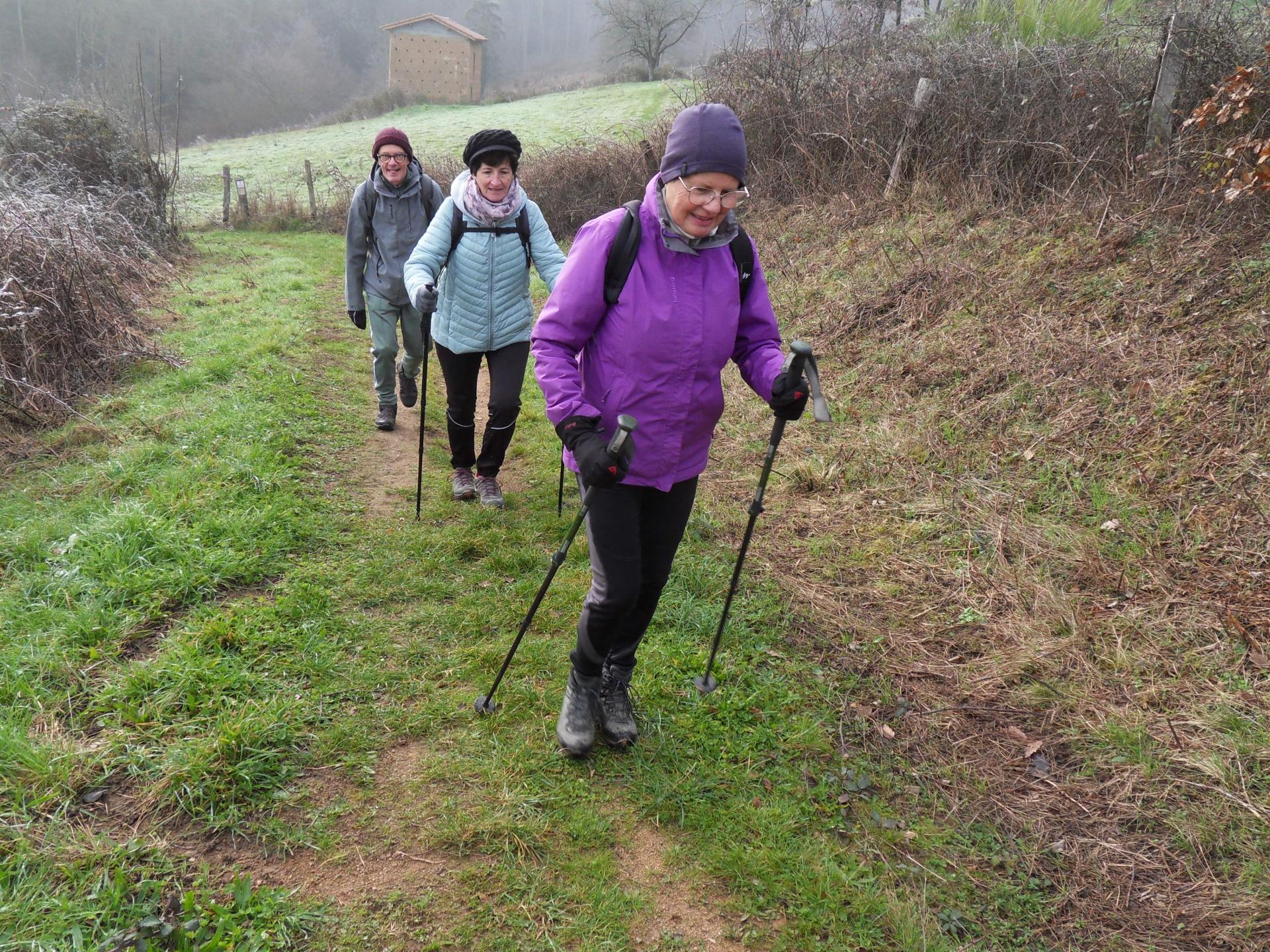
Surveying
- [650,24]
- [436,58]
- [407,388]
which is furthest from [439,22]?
[407,388]

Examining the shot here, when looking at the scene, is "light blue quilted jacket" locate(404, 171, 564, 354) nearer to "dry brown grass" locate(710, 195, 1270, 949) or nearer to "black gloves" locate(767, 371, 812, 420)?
"dry brown grass" locate(710, 195, 1270, 949)

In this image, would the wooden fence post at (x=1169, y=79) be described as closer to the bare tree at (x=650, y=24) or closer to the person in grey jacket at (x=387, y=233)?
the person in grey jacket at (x=387, y=233)

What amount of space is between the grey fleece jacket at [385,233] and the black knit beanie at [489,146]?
129cm

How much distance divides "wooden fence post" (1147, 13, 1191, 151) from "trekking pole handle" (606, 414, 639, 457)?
7129 mm

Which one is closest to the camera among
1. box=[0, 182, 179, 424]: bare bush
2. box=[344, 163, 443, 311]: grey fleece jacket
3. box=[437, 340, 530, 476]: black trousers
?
box=[437, 340, 530, 476]: black trousers

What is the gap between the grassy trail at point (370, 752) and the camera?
8.24 ft

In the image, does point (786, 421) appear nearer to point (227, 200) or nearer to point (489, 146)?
point (489, 146)

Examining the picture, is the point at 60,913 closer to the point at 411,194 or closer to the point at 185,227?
the point at 411,194

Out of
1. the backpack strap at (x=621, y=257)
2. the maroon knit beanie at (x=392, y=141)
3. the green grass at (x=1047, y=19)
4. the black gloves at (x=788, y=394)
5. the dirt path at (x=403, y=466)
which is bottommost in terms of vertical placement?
the dirt path at (x=403, y=466)

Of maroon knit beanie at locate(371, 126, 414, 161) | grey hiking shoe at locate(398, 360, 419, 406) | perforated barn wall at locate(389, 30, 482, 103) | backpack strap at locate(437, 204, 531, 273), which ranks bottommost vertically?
grey hiking shoe at locate(398, 360, 419, 406)

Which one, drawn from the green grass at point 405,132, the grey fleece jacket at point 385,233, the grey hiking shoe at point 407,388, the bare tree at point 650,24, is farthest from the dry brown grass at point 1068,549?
the bare tree at point 650,24

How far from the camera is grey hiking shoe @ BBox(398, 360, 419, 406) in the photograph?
22.7ft

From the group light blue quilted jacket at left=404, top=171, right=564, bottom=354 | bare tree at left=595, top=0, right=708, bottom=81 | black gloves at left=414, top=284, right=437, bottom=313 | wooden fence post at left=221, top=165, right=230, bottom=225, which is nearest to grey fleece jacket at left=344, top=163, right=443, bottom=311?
light blue quilted jacket at left=404, top=171, right=564, bottom=354

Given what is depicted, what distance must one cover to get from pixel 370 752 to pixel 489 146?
3.46 metres
